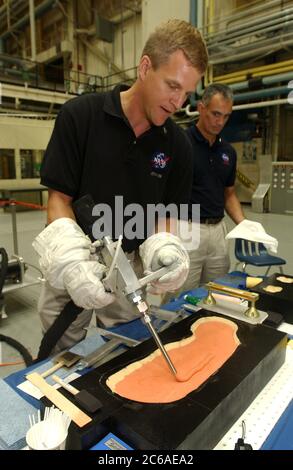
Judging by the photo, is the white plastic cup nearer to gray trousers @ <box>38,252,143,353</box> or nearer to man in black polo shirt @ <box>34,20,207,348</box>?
man in black polo shirt @ <box>34,20,207,348</box>

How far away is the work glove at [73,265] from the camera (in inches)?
28.5

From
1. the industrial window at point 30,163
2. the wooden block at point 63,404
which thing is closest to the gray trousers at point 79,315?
the wooden block at point 63,404

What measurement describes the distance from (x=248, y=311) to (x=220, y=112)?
1.07m

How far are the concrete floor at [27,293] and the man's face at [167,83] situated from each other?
4.70 ft

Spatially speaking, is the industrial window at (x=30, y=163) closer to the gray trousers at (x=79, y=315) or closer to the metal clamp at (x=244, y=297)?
the gray trousers at (x=79, y=315)

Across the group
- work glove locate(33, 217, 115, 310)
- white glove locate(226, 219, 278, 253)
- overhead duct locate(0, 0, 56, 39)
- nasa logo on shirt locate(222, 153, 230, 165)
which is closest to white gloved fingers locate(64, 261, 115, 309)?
work glove locate(33, 217, 115, 310)

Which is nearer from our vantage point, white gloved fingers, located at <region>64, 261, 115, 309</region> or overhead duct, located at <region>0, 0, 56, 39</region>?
white gloved fingers, located at <region>64, 261, 115, 309</region>

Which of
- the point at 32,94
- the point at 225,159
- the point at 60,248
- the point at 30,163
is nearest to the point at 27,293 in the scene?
the point at 225,159

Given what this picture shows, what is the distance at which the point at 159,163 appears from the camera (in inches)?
43.4

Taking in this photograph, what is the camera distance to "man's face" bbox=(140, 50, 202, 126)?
83 centimetres

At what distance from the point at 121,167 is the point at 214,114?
82 centimetres

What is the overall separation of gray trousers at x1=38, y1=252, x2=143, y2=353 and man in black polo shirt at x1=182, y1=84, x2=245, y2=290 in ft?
1.92
